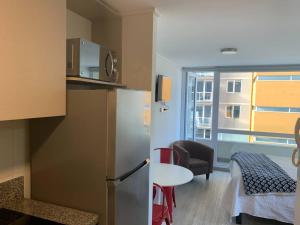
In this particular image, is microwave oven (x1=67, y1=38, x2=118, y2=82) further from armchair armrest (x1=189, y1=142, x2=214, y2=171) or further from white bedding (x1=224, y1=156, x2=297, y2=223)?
armchair armrest (x1=189, y1=142, x2=214, y2=171)

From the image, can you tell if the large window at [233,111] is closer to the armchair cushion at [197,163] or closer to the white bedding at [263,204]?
the armchair cushion at [197,163]

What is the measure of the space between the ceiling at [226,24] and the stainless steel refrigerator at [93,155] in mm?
849

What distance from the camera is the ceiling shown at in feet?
6.09

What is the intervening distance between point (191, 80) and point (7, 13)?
5.08m

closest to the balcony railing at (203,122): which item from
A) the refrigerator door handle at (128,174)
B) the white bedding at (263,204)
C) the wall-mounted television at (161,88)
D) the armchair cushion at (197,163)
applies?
the armchair cushion at (197,163)

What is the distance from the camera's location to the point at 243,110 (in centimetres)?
536

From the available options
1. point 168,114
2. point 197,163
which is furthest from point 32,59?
point 197,163

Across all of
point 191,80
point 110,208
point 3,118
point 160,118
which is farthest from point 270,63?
point 3,118

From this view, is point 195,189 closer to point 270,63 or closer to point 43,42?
point 270,63

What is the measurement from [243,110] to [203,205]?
105 inches

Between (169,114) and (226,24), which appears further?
(169,114)

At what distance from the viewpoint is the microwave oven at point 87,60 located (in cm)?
161

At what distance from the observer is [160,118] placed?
4242 mm

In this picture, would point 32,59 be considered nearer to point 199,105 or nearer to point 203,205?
point 203,205
